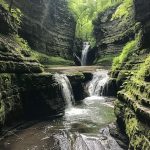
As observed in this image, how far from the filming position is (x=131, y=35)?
36.2m

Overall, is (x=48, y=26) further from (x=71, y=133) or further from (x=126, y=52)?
(x=71, y=133)

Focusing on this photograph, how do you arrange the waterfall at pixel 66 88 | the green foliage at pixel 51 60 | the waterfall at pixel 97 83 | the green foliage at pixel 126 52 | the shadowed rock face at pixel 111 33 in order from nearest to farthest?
the waterfall at pixel 66 88 < the green foliage at pixel 126 52 < the waterfall at pixel 97 83 < the green foliage at pixel 51 60 < the shadowed rock face at pixel 111 33

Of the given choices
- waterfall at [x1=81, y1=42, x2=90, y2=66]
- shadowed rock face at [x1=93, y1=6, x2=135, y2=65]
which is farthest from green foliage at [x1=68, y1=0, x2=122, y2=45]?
shadowed rock face at [x1=93, y1=6, x2=135, y2=65]

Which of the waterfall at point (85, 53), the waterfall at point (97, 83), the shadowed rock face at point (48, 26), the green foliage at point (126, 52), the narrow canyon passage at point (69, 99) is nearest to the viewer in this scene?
the narrow canyon passage at point (69, 99)

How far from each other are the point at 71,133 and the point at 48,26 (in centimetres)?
2904

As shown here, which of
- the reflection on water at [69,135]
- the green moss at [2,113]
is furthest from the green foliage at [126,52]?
the green moss at [2,113]

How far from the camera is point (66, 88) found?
846 inches

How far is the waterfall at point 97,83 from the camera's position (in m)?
25.4

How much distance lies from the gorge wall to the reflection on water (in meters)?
1.33

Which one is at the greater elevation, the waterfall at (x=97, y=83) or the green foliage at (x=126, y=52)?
the green foliage at (x=126, y=52)

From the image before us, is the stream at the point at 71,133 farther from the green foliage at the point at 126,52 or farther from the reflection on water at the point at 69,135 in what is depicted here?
the green foliage at the point at 126,52

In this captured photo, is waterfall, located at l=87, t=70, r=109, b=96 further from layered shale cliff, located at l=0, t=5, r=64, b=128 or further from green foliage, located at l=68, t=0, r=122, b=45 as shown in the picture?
green foliage, located at l=68, t=0, r=122, b=45

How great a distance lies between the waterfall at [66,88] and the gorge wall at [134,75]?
4318 mm

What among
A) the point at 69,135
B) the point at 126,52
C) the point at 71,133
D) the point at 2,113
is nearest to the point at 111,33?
the point at 126,52
